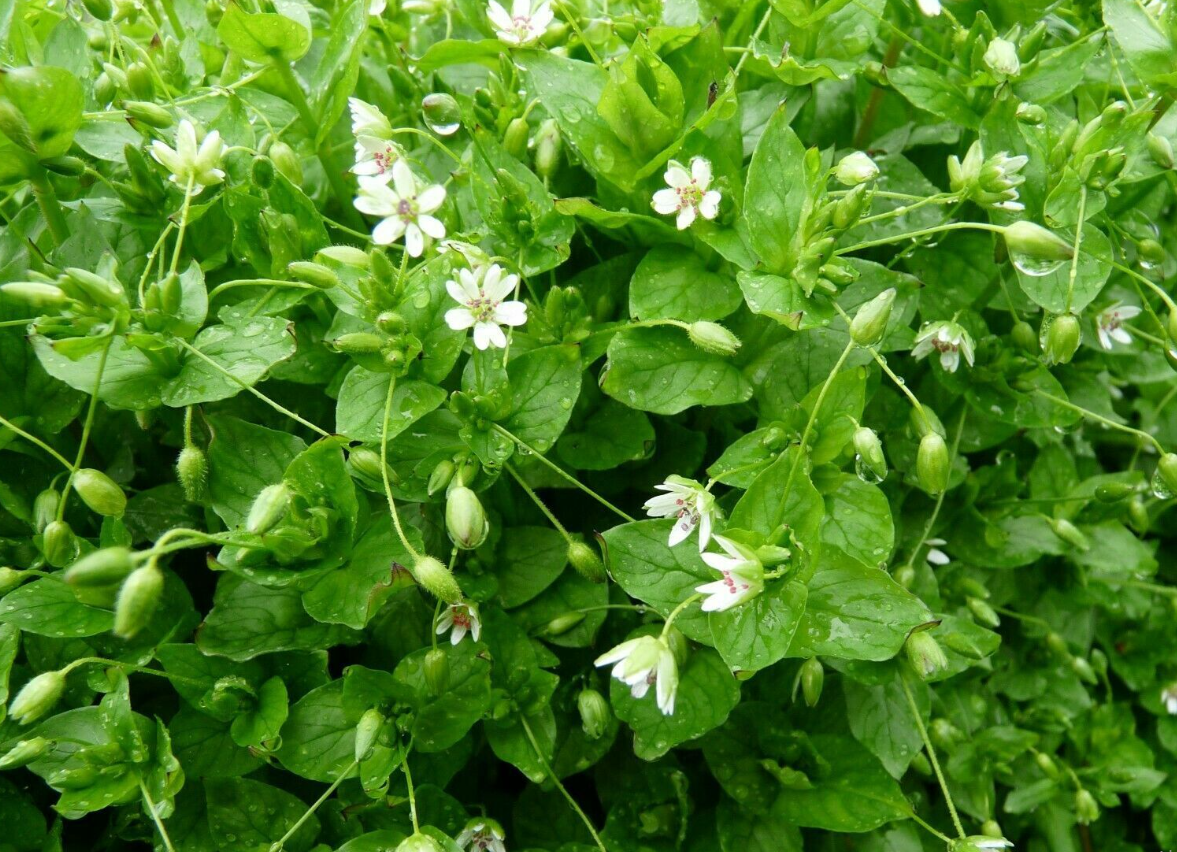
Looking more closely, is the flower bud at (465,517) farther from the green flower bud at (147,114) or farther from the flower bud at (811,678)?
the green flower bud at (147,114)

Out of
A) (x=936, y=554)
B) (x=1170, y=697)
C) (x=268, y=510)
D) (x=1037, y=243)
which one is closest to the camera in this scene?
(x=268, y=510)

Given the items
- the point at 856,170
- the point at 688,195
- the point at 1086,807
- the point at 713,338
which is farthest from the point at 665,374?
the point at 1086,807

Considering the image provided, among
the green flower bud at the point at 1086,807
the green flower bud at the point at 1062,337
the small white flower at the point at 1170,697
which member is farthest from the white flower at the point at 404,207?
the small white flower at the point at 1170,697

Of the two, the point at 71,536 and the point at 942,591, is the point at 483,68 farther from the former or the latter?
the point at 942,591

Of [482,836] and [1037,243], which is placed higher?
[1037,243]

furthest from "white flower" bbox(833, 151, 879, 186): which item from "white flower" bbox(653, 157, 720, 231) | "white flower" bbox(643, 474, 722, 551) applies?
"white flower" bbox(643, 474, 722, 551)

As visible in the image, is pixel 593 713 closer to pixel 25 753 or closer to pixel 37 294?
pixel 25 753
